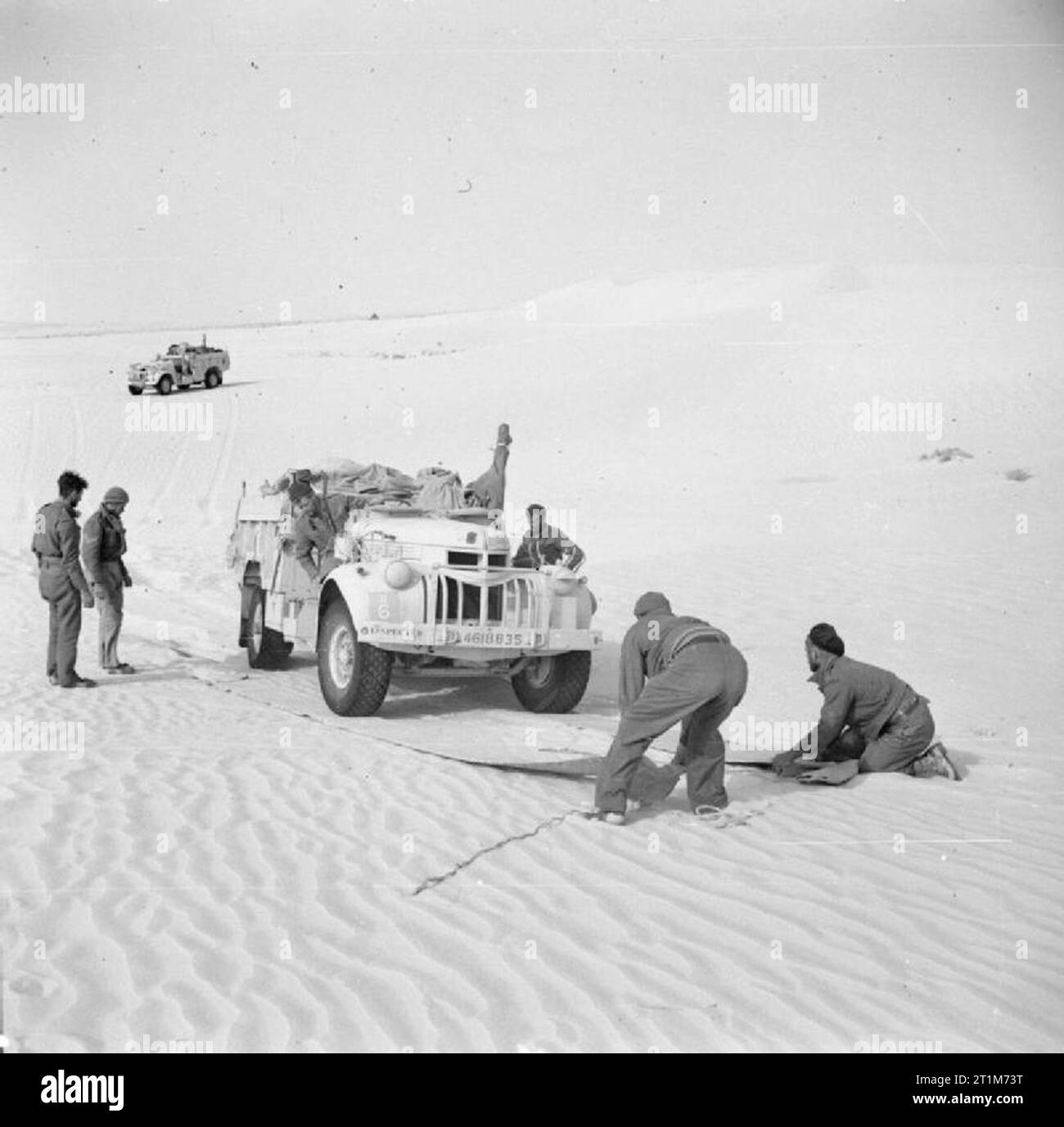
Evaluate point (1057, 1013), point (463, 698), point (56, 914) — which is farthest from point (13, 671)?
→ point (1057, 1013)

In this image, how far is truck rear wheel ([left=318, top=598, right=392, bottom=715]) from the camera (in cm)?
916

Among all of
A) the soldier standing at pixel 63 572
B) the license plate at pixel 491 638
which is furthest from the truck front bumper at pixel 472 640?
the soldier standing at pixel 63 572

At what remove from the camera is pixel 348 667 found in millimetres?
9438

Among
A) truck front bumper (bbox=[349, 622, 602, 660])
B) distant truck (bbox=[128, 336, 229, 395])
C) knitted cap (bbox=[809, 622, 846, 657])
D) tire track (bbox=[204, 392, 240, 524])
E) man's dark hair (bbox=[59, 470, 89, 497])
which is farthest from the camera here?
distant truck (bbox=[128, 336, 229, 395])

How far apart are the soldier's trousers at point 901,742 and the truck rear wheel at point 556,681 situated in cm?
248

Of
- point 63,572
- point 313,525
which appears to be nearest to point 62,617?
point 63,572

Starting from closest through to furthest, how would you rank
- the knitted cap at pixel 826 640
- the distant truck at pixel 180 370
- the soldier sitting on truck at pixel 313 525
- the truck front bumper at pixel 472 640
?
the knitted cap at pixel 826 640 → the truck front bumper at pixel 472 640 → the soldier sitting on truck at pixel 313 525 → the distant truck at pixel 180 370

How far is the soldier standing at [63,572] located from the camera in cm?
994

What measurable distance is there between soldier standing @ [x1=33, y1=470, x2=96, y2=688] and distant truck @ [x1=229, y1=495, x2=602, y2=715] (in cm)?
167

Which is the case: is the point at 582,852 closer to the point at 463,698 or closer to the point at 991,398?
the point at 463,698

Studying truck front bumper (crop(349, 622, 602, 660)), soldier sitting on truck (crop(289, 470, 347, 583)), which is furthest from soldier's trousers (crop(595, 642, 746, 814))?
soldier sitting on truck (crop(289, 470, 347, 583))

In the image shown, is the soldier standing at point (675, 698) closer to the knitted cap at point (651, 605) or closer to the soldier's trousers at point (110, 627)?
the knitted cap at point (651, 605)

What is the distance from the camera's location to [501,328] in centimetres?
5600

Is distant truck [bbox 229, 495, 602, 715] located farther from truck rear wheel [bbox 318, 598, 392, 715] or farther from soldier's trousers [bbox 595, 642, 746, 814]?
soldier's trousers [bbox 595, 642, 746, 814]
